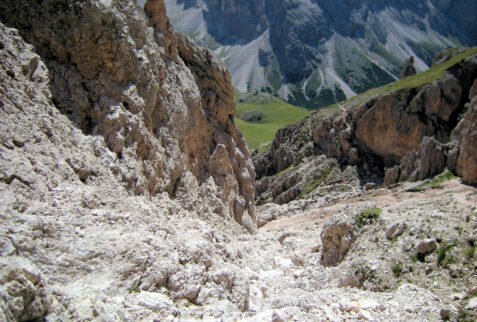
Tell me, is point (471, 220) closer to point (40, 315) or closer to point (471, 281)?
point (471, 281)

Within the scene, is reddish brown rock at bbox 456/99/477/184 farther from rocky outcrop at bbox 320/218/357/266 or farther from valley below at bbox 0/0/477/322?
rocky outcrop at bbox 320/218/357/266

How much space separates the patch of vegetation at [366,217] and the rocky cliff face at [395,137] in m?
27.2

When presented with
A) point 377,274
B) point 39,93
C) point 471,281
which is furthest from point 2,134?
point 471,281

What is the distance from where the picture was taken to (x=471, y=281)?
44.8 ft

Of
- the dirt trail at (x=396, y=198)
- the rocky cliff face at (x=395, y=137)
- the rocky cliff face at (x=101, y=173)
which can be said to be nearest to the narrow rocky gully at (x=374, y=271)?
the rocky cliff face at (x=101, y=173)

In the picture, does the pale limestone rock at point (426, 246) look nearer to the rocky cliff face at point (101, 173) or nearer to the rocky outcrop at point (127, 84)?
the rocky cliff face at point (101, 173)

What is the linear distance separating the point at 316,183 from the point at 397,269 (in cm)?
5956

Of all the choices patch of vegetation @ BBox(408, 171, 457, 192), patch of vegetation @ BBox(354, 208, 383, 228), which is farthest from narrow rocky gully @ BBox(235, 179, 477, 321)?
patch of vegetation @ BBox(408, 171, 457, 192)

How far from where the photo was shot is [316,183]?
74938 mm

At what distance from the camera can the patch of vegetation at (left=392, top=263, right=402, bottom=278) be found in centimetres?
1588

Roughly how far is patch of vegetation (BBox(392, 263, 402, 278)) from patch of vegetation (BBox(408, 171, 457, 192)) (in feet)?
94.7

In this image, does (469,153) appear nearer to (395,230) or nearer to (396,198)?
(396,198)

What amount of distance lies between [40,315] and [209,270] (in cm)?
667

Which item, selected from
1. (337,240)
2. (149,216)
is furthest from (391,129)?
(149,216)
